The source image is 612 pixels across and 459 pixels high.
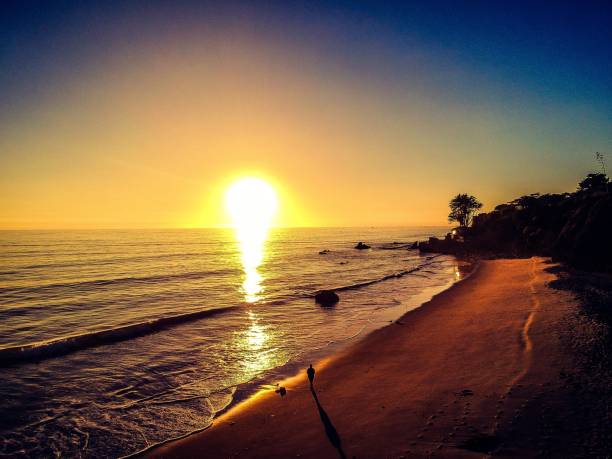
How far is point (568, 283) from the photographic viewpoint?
22.0 m

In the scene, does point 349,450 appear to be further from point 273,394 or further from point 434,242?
point 434,242

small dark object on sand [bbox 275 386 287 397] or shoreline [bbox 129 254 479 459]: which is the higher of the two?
small dark object on sand [bbox 275 386 287 397]

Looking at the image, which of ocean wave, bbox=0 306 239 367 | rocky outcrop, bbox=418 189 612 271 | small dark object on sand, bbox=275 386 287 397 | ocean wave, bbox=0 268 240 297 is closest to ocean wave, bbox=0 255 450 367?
ocean wave, bbox=0 306 239 367

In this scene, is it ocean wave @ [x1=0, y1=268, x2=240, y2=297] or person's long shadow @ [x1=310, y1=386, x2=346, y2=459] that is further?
ocean wave @ [x1=0, y1=268, x2=240, y2=297]

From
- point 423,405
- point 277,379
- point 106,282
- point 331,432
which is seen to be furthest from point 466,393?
point 106,282

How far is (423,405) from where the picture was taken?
8.47 metres

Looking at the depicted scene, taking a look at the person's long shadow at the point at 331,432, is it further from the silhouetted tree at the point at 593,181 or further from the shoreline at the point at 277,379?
the silhouetted tree at the point at 593,181

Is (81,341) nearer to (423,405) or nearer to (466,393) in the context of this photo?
(423,405)

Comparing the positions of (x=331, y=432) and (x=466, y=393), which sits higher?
(x=466, y=393)

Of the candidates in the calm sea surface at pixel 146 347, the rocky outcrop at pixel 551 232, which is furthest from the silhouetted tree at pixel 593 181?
the calm sea surface at pixel 146 347

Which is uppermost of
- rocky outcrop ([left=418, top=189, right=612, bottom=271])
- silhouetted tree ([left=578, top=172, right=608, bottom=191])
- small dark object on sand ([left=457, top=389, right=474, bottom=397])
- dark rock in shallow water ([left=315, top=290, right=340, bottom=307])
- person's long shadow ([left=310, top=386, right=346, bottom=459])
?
silhouetted tree ([left=578, top=172, right=608, bottom=191])

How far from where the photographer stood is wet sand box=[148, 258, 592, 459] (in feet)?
22.2

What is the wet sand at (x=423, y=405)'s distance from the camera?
6758mm

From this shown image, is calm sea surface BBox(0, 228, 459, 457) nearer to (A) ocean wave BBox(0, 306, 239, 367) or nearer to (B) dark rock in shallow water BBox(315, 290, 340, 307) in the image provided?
(A) ocean wave BBox(0, 306, 239, 367)
